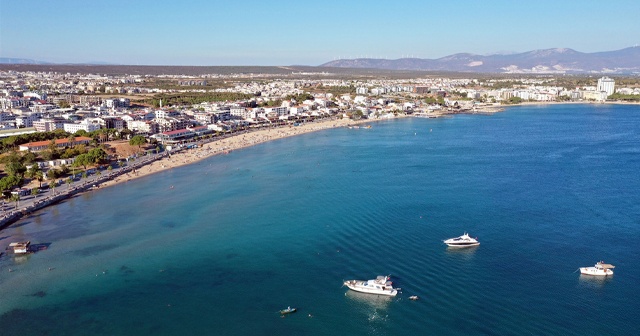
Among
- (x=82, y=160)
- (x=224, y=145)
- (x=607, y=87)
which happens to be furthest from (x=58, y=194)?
(x=607, y=87)

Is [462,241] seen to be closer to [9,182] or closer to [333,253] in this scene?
[333,253]

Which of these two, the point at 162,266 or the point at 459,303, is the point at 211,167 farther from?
the point at 459,303

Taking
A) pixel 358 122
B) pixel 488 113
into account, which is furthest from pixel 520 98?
pixel 358 122

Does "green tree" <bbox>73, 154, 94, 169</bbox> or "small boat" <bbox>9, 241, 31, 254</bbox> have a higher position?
"green tree" <bbox>73, 154, 94, 169</bbox>

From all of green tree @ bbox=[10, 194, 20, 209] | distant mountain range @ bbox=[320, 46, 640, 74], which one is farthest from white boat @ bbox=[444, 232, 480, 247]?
distant mountain range @ bbox=[320, 46, 640, 74]

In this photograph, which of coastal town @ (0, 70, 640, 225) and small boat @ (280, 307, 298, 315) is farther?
coastal town @ (0, 70, 640, 225)

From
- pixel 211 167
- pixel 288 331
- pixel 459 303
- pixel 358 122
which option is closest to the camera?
pixel 288 331

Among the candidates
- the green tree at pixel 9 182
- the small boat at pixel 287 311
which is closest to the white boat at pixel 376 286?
the small boat at pixel 287 311

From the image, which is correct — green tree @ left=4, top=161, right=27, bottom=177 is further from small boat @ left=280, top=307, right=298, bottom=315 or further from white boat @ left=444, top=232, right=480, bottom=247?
white boat @ left=444, top=232, right=480, bottom=247
